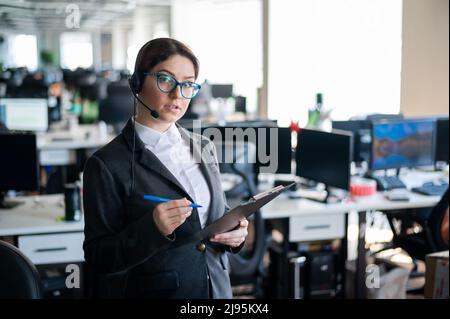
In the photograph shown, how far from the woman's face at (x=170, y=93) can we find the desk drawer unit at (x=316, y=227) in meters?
1.75

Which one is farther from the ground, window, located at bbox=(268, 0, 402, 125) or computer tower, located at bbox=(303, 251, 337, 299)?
window, located at bbox=(268, 0, 402, 125)

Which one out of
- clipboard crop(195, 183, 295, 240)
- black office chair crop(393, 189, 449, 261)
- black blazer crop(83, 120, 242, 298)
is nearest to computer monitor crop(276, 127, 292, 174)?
black office chair crop(393, 189, 449, 261)

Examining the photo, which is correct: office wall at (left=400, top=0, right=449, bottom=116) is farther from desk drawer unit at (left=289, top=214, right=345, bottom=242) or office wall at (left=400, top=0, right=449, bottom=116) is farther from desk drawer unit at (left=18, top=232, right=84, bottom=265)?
desk drawer unit at (left=18, top=232, right=84, bottom=265)

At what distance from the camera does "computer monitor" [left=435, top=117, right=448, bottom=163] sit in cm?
381

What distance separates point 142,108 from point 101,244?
353 millimetres

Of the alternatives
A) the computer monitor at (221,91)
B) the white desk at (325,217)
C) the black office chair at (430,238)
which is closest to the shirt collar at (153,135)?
the white desk at (325,217)

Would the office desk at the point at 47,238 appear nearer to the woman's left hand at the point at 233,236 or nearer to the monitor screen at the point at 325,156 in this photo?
the woman's left hand at the point at 233,236

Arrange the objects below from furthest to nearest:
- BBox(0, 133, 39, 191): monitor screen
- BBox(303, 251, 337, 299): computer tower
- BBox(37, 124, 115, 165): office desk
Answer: BBox(37, 124, 115, 165): office desk
BBox(303, 251, 337, 299): computer tower
BBox(0, 133, 39, 191): monitor screen

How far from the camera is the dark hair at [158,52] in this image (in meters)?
1.38

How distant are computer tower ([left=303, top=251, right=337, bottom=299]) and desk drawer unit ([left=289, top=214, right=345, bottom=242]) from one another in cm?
13

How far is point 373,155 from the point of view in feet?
11.6

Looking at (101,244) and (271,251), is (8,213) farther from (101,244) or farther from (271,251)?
(101,244)

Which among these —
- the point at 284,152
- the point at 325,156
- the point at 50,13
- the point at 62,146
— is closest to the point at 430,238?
the point at 325,156

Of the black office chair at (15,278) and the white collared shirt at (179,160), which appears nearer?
the black office chair at (15,278)
